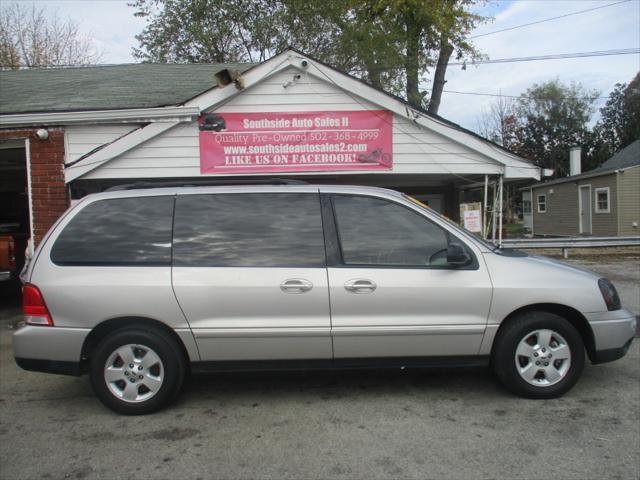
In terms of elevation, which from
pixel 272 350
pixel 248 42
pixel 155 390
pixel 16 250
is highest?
pixel 248 42

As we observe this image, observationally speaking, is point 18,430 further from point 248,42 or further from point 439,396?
point 248,42

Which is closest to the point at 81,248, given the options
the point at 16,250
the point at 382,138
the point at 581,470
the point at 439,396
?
the point at 439,396

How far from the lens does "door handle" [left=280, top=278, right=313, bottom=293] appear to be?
3.85m

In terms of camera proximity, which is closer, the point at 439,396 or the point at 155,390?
the point at 155,390

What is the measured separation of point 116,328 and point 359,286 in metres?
1.94

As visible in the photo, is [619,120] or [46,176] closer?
[46,176]

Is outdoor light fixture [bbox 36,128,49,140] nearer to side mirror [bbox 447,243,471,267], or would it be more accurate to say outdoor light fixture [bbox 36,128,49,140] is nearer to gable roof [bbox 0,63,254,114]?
gable roof [bbox 0,63,254,114]

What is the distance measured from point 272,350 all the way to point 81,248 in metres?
1.72

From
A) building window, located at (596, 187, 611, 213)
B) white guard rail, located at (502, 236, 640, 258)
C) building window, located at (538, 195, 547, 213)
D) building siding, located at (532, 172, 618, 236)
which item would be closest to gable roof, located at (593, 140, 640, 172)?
building siding, located at (532, 172, 618, 236)

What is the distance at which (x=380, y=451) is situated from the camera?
3258 mm

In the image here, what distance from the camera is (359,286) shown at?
3.88 metres

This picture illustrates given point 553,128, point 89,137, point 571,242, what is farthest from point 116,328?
point 553,128

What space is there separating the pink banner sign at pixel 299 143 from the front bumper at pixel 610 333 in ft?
13.4

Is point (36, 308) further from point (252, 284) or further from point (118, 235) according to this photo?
point (252, 284)
